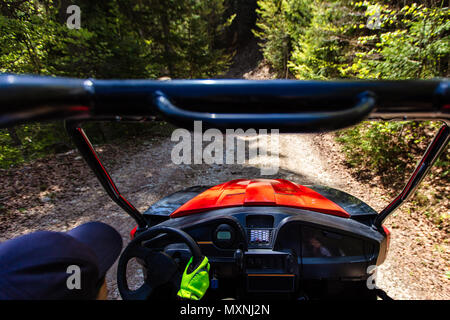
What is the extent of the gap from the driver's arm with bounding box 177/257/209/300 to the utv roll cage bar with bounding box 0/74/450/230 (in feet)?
3.47

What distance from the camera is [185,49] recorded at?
11.9 metres

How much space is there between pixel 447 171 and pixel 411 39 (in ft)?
9.77

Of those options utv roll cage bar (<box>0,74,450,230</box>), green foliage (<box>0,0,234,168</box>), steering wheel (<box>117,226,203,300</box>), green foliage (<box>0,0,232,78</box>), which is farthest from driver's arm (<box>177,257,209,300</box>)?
green foliage (<box>0,0,232,78</box>)

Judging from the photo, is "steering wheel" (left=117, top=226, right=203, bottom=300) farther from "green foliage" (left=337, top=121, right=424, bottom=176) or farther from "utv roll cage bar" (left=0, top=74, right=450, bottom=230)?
"green foliage" (left=337, top=121, right=424, bottom=176)

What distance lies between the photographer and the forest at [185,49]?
4730 mm

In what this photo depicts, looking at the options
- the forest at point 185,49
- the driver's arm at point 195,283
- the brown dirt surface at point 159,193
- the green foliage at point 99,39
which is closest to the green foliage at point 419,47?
the forest at point 185,49

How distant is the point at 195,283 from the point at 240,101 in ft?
3.87

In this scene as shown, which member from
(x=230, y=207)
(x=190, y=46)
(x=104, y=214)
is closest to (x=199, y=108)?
(x=230, y=207)

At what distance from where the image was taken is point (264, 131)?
688 millimetres

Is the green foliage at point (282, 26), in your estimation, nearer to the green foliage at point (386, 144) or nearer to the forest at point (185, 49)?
the forest at point (185, 49)

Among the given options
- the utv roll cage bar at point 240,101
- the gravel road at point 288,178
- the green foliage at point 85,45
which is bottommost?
the gravel road at point 288,178

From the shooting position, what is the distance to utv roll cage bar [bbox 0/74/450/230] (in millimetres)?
632

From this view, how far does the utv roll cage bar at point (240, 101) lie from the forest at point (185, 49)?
531cm

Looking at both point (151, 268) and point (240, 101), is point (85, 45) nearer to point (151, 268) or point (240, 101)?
point (151, 268)
